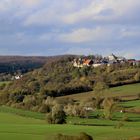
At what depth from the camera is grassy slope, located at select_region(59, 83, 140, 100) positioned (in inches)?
4345

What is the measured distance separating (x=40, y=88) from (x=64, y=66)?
1520 inches

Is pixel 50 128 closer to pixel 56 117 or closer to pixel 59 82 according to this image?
pixel 56 117

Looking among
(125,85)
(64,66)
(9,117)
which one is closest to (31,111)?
(9,117)

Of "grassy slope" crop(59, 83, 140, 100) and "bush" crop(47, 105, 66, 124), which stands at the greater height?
"grassy slope" crop(59, 83, 140, 100)

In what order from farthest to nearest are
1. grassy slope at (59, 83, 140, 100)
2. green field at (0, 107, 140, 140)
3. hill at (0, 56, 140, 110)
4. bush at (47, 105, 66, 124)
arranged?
hill at (0, 56, 140, 110), grassy slope at (59, 83, 140, 100), bush at (47, 105, 66, 124), green field at (0, 107, 140, 140)

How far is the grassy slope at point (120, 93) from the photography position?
110 meters

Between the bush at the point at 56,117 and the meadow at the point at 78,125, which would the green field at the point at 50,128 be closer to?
the meadow at the point at 78,125

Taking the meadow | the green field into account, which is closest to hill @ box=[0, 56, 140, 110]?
the meadow

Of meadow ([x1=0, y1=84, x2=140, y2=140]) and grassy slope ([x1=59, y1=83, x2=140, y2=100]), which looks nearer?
meadow ([x1=0, y1=84, x2=140, y2=140])

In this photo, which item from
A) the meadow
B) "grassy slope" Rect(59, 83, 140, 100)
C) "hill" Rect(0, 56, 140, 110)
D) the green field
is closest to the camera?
the green field

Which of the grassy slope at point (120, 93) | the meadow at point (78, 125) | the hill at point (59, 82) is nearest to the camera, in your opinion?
the meadow at point (78, 125)

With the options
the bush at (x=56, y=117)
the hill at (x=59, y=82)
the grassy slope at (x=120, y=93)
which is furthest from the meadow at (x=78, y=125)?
the hill at (x=59, y=82)

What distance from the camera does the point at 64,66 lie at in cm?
16400

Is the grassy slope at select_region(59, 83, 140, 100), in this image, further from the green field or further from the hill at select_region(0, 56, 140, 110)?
the green field
